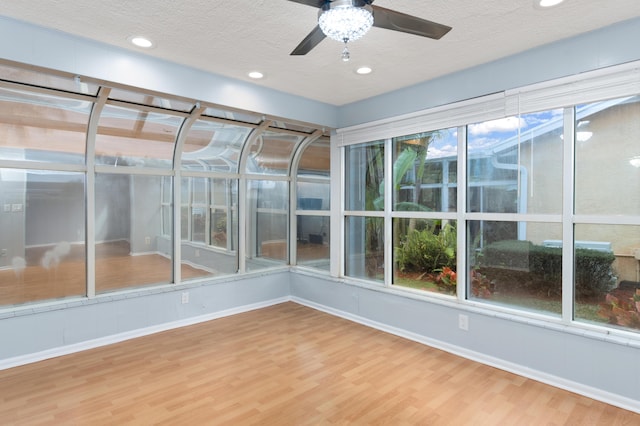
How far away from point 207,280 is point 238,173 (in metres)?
1.49

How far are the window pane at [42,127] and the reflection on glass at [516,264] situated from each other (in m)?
3.96

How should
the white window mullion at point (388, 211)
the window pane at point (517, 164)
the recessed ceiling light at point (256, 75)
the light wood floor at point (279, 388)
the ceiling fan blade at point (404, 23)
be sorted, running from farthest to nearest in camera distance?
the white window mullion at point (388, 211) → the recessed ceiling light at point (256, 75) → the window pane at point (517, 164) → the light wood floor at point (279, 388) → the ceiling fan blade at point (404, 23)

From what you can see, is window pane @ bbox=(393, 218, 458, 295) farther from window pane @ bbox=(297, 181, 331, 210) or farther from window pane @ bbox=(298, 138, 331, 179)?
window pane @ bbox=(298, 138, 331, 179)

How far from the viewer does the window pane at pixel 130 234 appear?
3.76 metres

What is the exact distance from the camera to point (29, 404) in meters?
2.54

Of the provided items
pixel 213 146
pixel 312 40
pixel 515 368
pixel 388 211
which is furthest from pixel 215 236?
pixel 515 368

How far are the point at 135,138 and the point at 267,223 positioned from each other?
212 cm

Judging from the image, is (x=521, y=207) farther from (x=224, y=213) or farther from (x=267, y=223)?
(x=224, y=213)

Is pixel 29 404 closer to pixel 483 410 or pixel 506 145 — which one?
pixel 483 410

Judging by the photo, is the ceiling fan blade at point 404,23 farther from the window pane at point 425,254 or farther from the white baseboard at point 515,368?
the white baseboard at point 515,368

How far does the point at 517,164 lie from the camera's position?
3143 mm

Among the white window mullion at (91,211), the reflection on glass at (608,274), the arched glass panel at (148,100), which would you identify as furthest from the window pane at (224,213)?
the reflection on glass at (608,274)

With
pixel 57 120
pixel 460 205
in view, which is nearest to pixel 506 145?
pixel 460 205

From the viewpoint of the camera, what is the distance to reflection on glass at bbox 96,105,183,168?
12.1 ft
